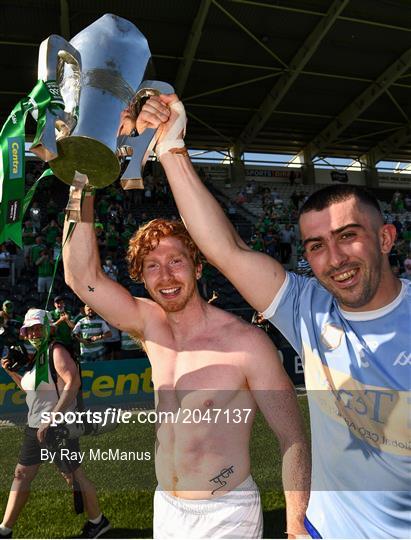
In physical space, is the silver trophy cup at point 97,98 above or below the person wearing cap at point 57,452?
above

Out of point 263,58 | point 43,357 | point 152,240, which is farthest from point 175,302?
point 263,58

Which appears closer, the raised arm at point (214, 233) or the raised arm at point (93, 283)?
the raised arm at point (214, 233)

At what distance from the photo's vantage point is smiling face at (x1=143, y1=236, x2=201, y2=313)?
218 centimetres

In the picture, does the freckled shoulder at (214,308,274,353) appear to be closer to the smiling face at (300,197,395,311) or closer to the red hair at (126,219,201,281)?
the red hair at (126,219,201,281)

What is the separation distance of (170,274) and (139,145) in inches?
25.7

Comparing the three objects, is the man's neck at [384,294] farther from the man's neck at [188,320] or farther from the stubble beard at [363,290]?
the man's neck at [188,320]

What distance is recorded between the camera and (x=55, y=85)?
5.50 feet

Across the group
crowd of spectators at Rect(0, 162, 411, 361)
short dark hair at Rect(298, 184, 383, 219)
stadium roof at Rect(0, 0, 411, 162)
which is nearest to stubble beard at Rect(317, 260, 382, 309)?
short dark hair at Rect(298, 184, 383, 219)

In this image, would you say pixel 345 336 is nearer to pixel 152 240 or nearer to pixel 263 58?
pixel 152 240

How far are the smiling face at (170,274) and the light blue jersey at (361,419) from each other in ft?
2.09

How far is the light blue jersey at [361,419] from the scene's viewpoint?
162 cm

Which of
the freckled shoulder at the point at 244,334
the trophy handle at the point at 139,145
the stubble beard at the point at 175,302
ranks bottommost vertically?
the freckled shoulder at the point at 244,334

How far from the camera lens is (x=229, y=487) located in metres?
2.04

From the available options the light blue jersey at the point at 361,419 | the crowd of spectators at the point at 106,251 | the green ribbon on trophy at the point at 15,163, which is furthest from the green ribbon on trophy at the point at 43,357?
the crowd of spectators at the point at 106,251
